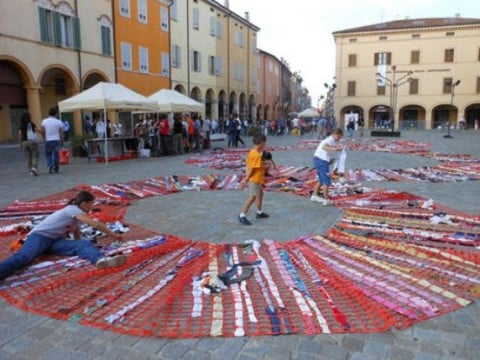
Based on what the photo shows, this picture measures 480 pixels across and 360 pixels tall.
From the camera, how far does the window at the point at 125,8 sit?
1099 inches

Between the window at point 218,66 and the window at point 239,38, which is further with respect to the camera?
the window at point 239,38

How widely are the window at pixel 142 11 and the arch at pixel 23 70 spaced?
10382 millimetres

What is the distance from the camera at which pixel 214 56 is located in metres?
39.4

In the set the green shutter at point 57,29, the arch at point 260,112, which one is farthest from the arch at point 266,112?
the green shutter at point 57,29

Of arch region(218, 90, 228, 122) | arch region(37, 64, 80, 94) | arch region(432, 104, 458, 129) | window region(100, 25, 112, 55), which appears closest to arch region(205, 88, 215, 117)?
arch region(218, 90, 228, 122)

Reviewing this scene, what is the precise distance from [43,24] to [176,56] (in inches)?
512

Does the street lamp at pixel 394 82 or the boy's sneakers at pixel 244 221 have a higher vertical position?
the street lamp at pixel 394 82

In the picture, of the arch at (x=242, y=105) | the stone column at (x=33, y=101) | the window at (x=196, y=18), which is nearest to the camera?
the stone column at (x=33, y=101)

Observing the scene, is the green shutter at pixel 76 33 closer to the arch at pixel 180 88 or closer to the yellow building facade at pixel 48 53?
the yellow building facade at pixel 48 53

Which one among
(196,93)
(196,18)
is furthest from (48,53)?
(196,18)

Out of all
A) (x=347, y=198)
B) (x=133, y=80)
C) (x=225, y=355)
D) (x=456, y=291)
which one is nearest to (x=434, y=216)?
(x=347, y=198)

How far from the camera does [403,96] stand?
53.9m

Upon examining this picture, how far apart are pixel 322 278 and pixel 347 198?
14.5ft

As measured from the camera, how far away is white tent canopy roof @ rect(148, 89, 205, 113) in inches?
712
